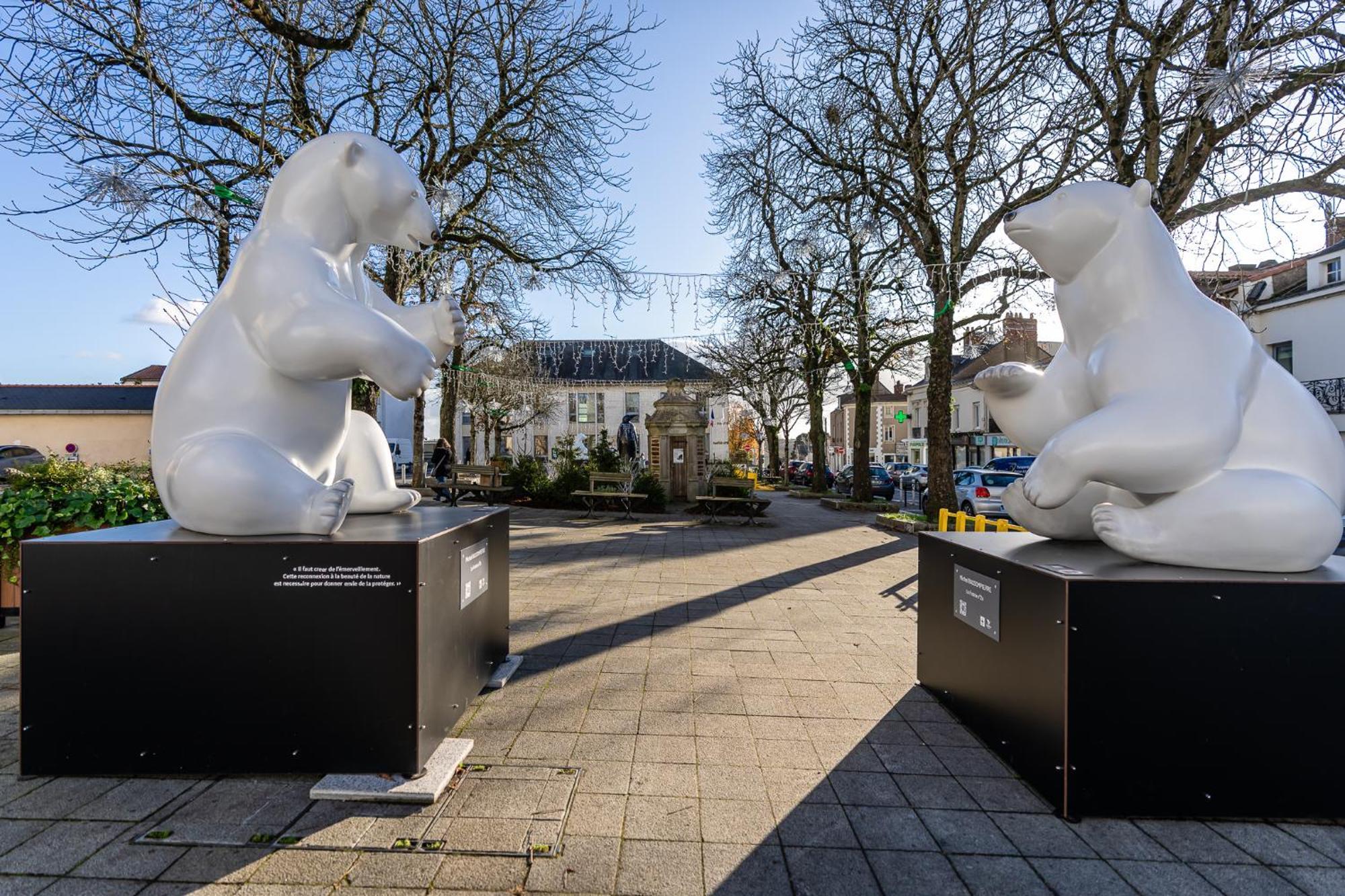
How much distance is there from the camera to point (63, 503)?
4730 mm

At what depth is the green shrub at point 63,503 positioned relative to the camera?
449 cm

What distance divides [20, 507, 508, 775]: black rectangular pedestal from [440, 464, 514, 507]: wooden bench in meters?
10.8

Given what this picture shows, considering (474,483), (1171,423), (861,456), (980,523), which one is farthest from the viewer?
(861,456)

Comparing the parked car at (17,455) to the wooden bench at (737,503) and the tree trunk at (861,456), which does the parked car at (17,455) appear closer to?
the wooden bench at (737,503)

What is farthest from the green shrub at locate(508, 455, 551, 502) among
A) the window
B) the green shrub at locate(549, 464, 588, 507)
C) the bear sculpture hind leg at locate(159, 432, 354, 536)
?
the window

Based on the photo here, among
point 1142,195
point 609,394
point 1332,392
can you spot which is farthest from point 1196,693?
point 609,394

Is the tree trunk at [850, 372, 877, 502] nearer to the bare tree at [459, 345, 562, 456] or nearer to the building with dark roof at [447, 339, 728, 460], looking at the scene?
the bare tree at [459, 345, 562, 456]

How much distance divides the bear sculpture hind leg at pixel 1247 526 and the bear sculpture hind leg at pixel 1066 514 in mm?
509

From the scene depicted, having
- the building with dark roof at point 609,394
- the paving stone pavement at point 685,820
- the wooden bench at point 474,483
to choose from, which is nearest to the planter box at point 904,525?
the wooden bench at point 474,483

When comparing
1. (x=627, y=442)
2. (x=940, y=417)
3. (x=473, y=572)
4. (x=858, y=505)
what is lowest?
(x=858, y=505)

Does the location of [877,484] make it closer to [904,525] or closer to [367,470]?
[904,525]

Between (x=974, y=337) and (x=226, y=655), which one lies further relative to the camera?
(x=974, y=337)

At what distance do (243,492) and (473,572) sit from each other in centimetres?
107

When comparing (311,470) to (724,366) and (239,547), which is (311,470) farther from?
(724,366)
